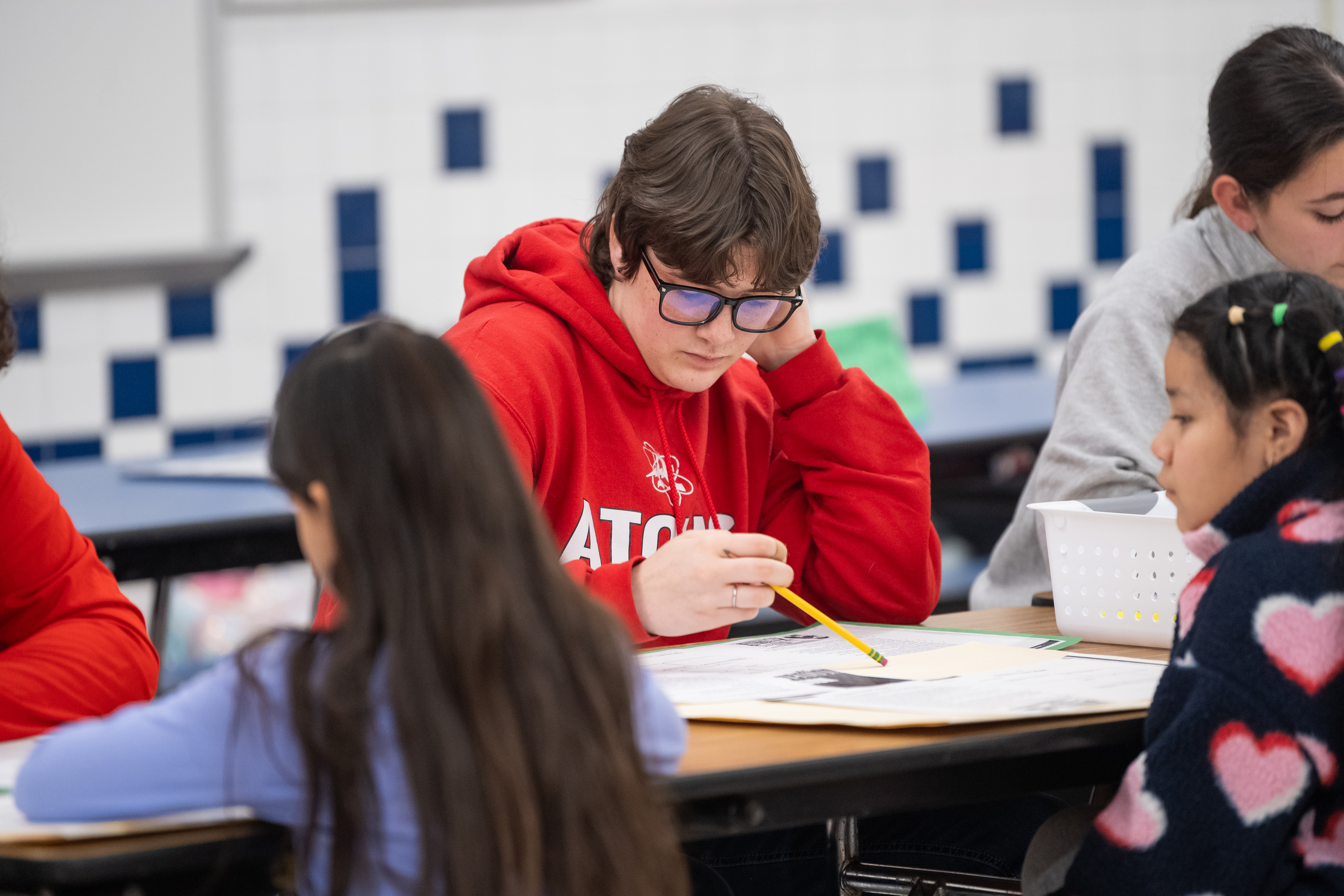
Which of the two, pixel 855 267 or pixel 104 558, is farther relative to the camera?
pixel 855 267

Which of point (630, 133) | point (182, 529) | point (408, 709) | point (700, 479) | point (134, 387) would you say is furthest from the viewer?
point (630, 133)

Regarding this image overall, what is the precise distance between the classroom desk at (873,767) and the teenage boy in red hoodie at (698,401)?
28 cm

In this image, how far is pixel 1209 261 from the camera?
1945mm

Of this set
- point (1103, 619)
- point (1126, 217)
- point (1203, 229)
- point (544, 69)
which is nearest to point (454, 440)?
point (1103, 619)

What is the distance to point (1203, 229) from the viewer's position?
1.98m

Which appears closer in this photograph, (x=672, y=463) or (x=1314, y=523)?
(x=1314, y=523)

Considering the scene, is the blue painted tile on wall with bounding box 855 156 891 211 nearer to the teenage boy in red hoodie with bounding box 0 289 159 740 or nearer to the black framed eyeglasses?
the black framed eyeglasses

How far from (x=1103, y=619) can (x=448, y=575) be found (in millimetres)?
829

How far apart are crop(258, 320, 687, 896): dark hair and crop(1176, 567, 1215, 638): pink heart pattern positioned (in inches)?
19.7

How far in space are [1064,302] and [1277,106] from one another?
2266mm

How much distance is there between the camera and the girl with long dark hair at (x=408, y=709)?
33.9 inches

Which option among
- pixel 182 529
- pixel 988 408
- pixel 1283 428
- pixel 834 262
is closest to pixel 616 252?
pixel 1283 428

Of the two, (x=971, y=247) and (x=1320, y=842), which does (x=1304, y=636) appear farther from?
(x=971, y=247)

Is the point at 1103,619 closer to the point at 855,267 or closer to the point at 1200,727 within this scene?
the point at 1200,727
